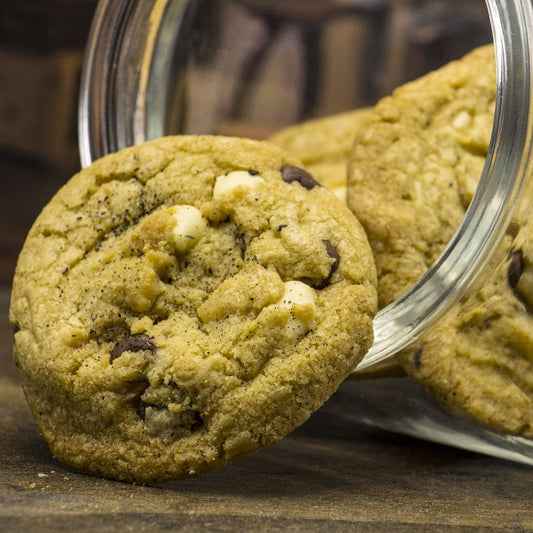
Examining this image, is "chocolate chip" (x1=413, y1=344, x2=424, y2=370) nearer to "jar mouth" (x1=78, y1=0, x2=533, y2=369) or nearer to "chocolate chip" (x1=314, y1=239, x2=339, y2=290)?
"jar mouth" (x1=78, y1=0, x2=533, y2=369)

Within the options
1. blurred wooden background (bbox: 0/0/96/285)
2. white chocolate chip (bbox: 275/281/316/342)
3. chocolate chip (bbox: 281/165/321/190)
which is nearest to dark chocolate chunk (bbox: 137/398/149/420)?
white chocolate chip (bbox: 275/281/316/342)

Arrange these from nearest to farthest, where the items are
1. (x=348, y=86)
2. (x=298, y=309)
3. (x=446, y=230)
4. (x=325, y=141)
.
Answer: (x=298, y=309) < (x=446, y=230) < (x=325, y=141) < (x=348, y=86)

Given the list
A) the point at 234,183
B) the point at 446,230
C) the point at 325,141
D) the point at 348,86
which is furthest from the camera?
the point at 348,86

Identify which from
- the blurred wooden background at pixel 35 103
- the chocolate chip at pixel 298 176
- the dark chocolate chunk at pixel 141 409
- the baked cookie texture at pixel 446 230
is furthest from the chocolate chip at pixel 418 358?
the blurred wooden background at pixel 35 103

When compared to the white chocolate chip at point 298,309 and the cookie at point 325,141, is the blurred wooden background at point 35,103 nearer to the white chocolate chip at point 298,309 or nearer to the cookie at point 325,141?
the cookie at point 325,141

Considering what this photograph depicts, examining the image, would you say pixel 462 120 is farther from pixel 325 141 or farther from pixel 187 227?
pixel 187 227

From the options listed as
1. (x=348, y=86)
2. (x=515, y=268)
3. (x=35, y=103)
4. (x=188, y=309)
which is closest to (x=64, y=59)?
(x=35, y=103)

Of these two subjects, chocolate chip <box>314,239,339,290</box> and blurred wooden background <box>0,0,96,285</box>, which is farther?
blurred wooden background <box>0,0,96,285</box>
